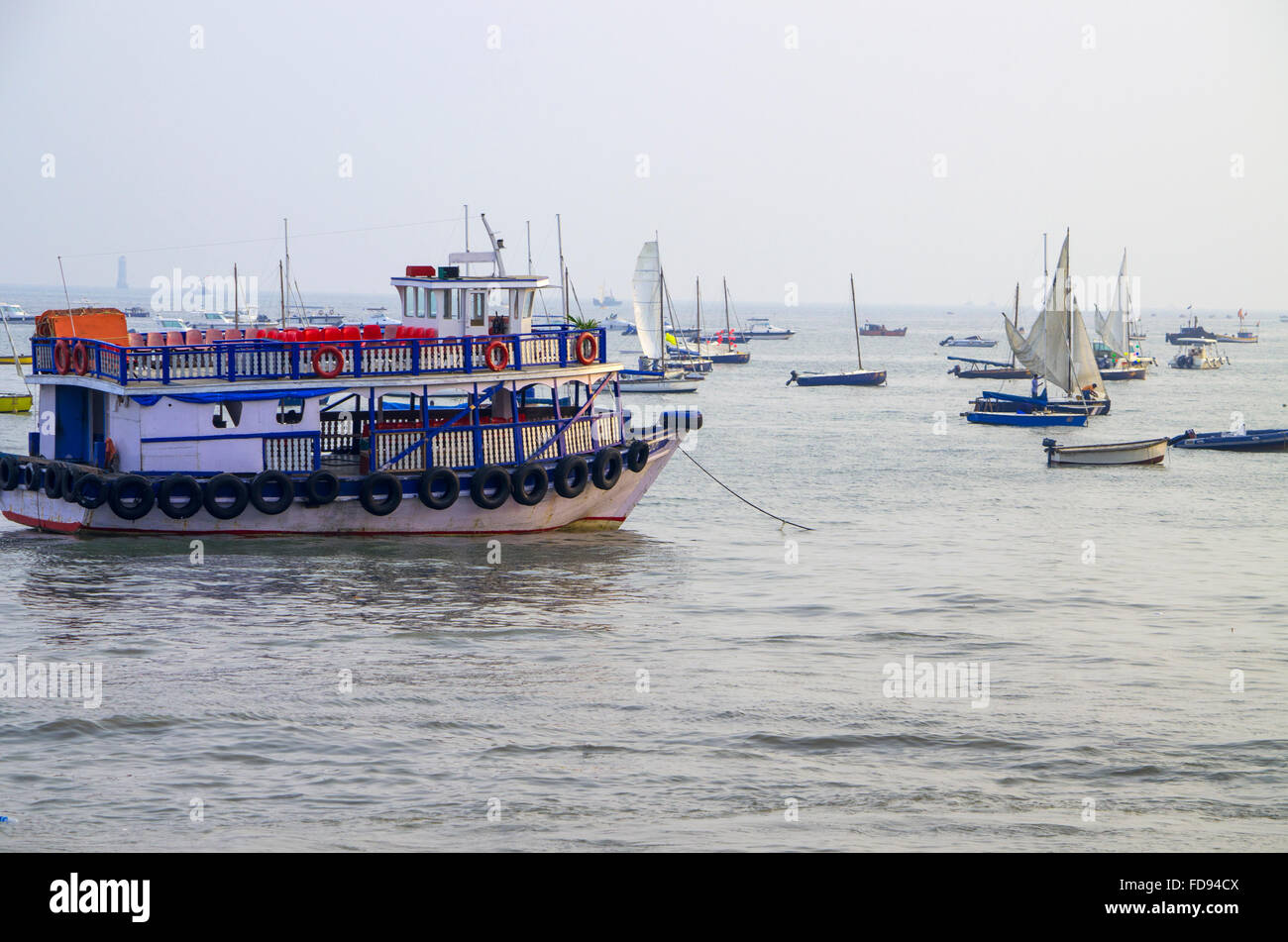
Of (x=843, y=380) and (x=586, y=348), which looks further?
(x=843, y=380)

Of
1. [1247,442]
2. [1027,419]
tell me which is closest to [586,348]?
[1247,442]

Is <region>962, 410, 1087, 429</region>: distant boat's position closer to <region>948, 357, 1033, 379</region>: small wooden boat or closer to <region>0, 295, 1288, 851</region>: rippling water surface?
<region>0, 295, 1288, 851</region>: rippling water surface

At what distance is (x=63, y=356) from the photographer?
27.6 metres

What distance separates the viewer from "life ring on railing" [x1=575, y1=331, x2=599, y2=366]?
28562 millimetres

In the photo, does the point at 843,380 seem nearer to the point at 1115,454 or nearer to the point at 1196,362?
the point at 1196,362

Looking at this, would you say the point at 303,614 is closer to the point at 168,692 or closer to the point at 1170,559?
the point at 168,692

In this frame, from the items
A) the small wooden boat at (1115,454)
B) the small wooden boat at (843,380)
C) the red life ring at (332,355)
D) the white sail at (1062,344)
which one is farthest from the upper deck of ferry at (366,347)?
the small wooden boat at (843,380)

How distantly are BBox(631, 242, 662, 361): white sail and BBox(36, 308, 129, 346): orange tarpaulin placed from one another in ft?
215

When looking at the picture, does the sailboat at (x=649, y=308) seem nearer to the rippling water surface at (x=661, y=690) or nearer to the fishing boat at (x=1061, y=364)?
the fishing boat at (x=1061, y=364)

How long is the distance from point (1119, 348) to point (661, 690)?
112 metres

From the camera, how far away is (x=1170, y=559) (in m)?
30.2

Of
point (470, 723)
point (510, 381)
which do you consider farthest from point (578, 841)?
point (510, 381)

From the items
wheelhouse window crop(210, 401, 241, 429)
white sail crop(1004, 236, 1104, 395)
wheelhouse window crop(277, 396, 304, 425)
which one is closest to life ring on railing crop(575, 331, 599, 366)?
wheelhouse window crop(277, 396, 304, 425)
